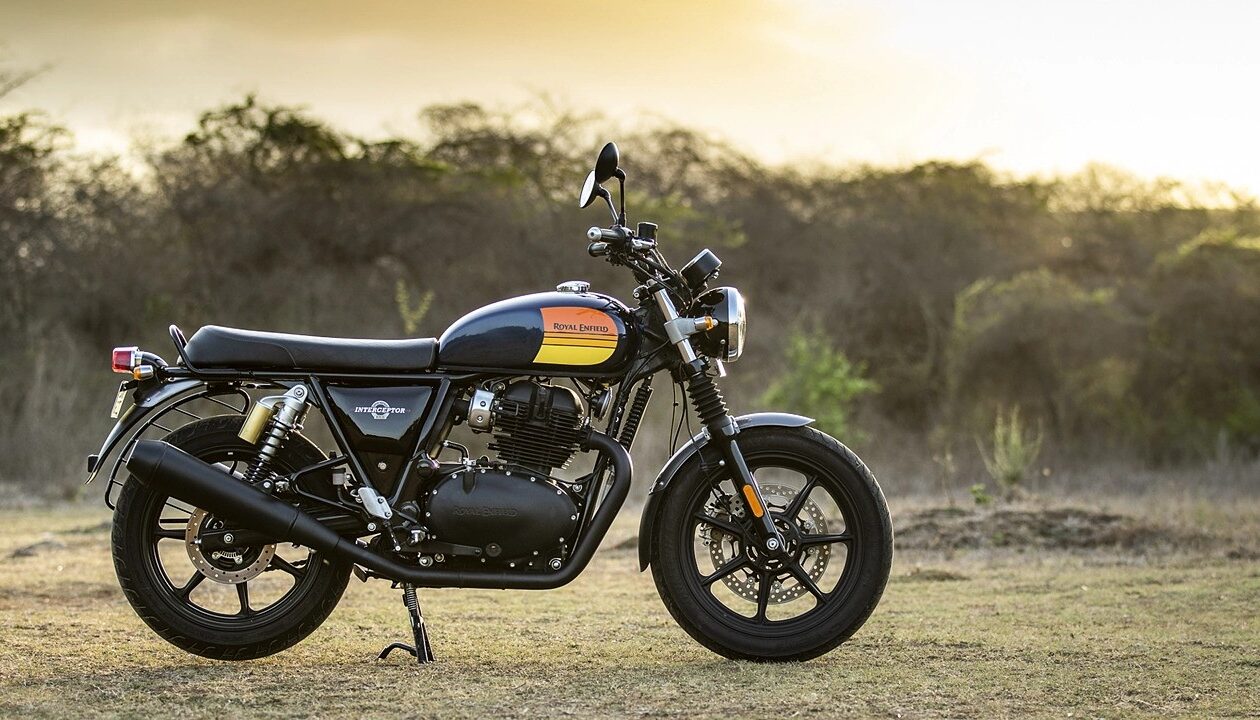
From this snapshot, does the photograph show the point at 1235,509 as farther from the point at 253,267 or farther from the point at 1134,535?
the point at 253,267

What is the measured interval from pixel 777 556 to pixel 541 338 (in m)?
1.15

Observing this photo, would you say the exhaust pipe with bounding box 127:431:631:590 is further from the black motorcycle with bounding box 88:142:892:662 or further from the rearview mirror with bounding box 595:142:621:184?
the rearview mirror with bounding box 595:142:621:184

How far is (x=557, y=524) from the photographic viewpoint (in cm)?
507

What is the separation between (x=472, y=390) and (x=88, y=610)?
105 inches

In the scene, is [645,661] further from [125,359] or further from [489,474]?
[125,359]

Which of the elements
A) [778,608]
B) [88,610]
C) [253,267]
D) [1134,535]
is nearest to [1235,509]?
[1134,535]

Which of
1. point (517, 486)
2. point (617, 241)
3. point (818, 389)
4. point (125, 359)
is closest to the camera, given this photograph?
point (125, 359)

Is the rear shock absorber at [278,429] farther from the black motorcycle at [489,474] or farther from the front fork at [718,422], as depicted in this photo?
the front fork at [718,422]

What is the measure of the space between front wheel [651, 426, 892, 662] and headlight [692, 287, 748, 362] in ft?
1.06

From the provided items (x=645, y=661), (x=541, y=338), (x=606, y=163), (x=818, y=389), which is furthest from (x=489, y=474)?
(x=818, y=389)

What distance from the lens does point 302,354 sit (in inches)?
202

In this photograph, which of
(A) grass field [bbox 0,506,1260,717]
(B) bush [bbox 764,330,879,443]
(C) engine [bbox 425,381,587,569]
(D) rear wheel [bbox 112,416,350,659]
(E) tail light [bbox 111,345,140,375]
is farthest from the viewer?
(B) bush [bbox 764,330,879,443]

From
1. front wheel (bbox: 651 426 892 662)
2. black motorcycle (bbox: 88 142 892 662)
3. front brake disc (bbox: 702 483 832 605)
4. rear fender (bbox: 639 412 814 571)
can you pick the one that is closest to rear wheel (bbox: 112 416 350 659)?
black motorcycle (bbox: 88 142 892 662)

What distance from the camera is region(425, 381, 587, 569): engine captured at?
5.03 meters
